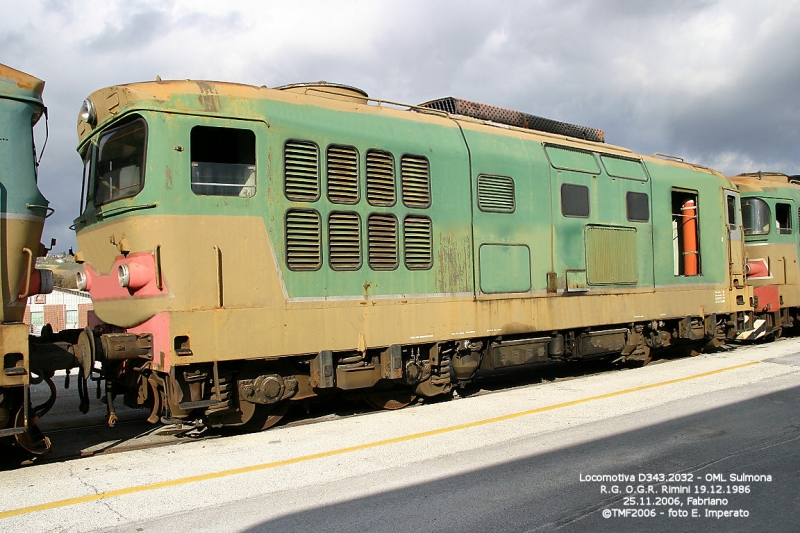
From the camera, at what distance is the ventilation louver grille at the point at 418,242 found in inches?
311

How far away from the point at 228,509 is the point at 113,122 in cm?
434

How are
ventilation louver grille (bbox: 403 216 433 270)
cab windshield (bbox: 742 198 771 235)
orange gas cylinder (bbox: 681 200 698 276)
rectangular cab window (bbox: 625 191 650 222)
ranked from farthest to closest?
cab windshield (bbox: 742 198 771 235), orange gas cylinder (bbox: 681 200 698 276), rectangular cab window (bbox: 625 191 650 222), ventilation louver grille (bbox: 403 216 433 270)

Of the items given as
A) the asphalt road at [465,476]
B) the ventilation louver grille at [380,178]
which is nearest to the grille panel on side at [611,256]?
the asphalt road at [465,476]

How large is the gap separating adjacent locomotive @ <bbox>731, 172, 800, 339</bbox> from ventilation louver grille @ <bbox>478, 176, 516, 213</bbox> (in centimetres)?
902

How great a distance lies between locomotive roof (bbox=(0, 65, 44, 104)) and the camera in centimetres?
561

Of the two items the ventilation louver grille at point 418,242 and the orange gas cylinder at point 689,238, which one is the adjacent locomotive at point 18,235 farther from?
the orange gas cylinder at point 689,238

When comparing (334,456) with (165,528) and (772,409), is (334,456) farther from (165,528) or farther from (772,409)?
(772,409)

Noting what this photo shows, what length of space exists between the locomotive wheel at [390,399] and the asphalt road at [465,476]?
357mm

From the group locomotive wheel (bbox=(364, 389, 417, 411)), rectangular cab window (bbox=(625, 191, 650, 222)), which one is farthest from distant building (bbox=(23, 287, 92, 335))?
rectangular cab window (bbox=(625, 191, 650, 222))

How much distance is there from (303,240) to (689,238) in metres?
8.69

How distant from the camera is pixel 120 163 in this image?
685cm

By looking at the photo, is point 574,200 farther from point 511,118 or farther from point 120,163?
point 120,163

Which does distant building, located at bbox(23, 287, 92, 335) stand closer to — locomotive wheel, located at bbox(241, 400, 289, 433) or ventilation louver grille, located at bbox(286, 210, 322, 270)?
locomotive wheel, located at bbox(241, 400, 289, 433)

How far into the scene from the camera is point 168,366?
20.1 feet
